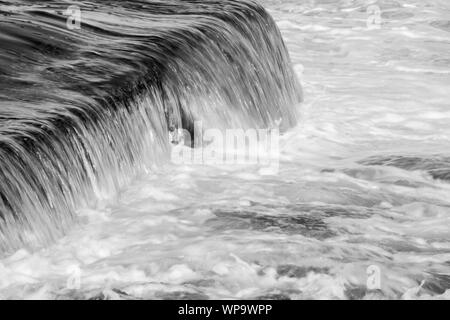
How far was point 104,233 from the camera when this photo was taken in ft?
18.8

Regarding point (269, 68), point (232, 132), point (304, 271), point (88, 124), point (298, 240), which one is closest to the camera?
point (304, 271)

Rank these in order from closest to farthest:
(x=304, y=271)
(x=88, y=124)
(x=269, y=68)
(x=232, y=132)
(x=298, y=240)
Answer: (x=304, y=271) < (x=298, y=240) < (x=88, y=124) < (x=232, y=132) < (x=269, y=68)

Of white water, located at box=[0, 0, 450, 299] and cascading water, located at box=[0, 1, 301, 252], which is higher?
cascading water, located at box=[0, 1, 301, 252]

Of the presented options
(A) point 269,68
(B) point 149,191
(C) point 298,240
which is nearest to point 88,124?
(B) point 149,191

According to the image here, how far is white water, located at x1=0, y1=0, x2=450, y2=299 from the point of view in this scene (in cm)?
511

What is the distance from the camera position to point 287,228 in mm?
5930

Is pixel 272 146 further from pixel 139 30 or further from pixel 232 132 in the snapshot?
pixel 139 30

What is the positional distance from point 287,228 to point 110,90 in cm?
165

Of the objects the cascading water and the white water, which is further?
the cascading water

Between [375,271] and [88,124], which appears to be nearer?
[375,271]

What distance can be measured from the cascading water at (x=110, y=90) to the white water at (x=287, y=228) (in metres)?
0.19

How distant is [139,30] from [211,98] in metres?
0.94

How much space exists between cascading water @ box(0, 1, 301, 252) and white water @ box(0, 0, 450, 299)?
19 cm

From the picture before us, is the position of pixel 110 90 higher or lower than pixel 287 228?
higher
